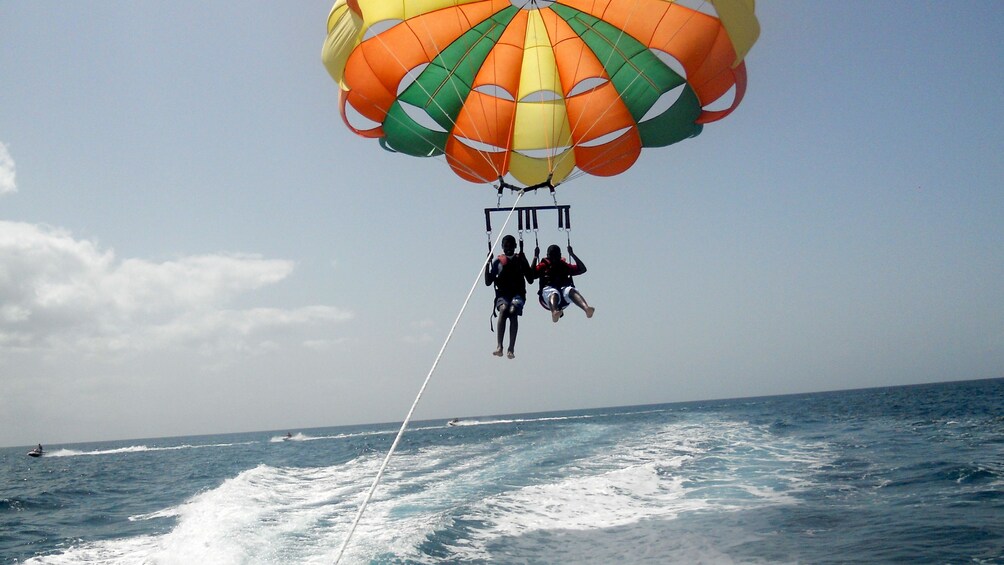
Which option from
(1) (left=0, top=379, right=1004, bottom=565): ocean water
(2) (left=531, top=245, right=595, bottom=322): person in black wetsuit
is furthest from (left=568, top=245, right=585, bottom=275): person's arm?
(1) (left=0, top=379, right=1004, bottom=565): ocean water

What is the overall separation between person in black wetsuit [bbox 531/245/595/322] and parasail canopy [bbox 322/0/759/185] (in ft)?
4.92

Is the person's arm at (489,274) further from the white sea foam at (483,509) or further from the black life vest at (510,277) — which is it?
the white sea foam at (483,509)

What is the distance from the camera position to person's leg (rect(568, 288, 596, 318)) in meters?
6.81

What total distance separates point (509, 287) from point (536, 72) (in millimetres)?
3067

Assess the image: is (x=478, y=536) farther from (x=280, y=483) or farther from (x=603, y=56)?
(x=280, y=483)

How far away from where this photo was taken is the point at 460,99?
27.2ft

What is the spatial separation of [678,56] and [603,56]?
3.26 feet

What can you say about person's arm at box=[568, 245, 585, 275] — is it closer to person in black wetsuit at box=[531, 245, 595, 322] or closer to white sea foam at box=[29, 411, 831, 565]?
person in black wetsuit at box=[531, 245, 595, 322]

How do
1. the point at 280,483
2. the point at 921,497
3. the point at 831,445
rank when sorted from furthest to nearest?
the point at 831,445
the point at 280,483
the point at 921,497

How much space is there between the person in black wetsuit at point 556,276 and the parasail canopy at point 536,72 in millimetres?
1498

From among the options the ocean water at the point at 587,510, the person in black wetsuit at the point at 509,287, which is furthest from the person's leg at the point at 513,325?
the ocean water at the point at 587,510

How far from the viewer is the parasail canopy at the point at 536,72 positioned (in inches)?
304

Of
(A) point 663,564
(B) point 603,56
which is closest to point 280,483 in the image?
(A) point 663,564

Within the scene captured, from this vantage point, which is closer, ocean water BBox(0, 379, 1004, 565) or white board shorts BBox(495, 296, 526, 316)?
white board shorts BBox(495, 296, 526, 316)
